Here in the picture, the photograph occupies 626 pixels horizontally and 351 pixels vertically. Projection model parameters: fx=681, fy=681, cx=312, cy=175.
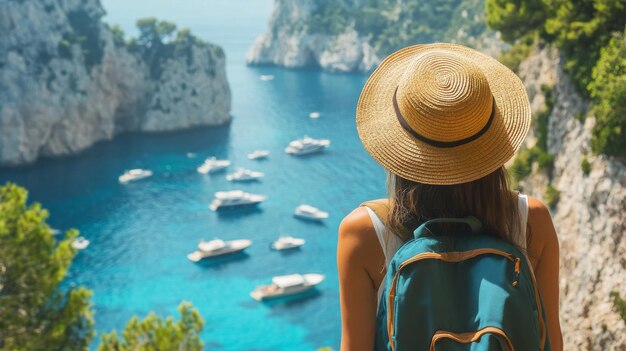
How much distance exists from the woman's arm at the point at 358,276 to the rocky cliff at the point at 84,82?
2515 inches

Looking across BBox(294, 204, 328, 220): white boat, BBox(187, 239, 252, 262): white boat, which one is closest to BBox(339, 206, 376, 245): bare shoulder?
BBox(187, 239, 252, 262): white boat

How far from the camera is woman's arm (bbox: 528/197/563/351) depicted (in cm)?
306

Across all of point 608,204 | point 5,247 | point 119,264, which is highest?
point 608,204

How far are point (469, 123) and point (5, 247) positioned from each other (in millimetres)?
16511

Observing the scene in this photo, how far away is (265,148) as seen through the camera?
67.6m

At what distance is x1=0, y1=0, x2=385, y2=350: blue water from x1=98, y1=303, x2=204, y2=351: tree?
1721 cm

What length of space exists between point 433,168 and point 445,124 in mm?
188

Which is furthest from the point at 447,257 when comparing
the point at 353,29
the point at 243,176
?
the point at 353,29

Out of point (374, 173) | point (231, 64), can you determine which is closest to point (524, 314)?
point (374, 173)

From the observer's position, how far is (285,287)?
129 feet

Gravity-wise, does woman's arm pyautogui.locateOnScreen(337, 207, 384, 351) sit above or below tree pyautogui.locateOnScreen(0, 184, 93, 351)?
above

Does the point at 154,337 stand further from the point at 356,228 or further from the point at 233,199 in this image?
the point at 233,199

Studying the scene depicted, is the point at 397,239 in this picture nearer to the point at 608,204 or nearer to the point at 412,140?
the point at 412,140

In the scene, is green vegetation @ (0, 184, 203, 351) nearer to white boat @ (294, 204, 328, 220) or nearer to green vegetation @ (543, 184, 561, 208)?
green vegetation @ (543, 184, 561, 208)
